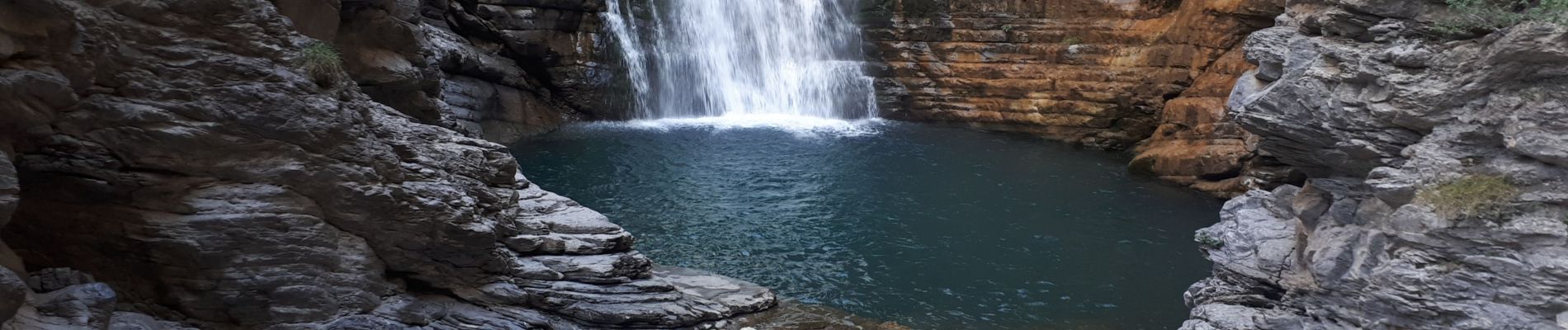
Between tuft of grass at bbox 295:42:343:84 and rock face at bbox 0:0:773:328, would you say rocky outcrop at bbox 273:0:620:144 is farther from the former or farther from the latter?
tuft of grass at bbox 295:42:343:84

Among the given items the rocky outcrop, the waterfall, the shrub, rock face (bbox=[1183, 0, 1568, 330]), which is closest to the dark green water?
the rocky outcrop

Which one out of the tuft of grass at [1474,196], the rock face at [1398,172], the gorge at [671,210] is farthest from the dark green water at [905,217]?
the tuft of grass at [1474,196]

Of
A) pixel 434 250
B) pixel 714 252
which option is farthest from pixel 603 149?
pixel 434 250

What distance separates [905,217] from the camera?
56.4 feet

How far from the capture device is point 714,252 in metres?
14.7

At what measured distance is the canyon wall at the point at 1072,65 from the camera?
22953 mm

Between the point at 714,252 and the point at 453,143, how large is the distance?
17.6 feet

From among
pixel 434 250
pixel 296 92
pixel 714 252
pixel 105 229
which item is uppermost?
pixel 296 92

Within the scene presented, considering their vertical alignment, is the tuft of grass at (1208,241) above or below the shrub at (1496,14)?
below

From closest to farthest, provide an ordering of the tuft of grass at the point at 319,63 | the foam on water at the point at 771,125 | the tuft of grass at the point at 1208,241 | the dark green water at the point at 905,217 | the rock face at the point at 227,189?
the rock face at the point at 227,189
the tuft of grass at the point at 319,63
the tuft of grass at the point at 1208,241
the dark green water at the point at 905,217
the foam on water at the point at 771,125

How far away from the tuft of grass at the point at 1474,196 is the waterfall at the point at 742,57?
20957 mm

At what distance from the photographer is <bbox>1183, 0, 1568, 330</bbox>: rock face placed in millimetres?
6676

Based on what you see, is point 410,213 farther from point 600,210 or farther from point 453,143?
point 600,210

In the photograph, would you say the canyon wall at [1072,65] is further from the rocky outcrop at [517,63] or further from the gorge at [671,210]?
the rocky outcrop at [517,63]
